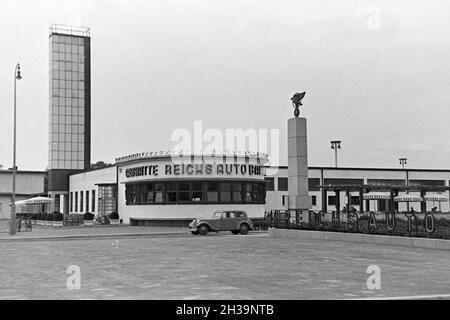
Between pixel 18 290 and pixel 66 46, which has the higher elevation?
pixel 66 46

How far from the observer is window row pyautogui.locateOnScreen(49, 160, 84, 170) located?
73000 millimetres

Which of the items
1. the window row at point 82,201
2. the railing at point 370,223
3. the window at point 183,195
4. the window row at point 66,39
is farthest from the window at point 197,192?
the window row at point 66,39

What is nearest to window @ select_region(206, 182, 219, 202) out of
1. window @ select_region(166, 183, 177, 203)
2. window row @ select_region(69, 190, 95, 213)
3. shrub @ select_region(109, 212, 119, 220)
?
window @ select_region(166, 183, 177, 203)

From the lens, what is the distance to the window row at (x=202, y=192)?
147ft

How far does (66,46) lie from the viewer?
75.6 metres

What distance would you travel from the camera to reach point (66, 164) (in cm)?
7350

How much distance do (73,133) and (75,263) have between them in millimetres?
58398

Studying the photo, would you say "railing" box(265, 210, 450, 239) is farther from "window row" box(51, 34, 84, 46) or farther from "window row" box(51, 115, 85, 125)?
"window row" box(51, 34, 84, 46)

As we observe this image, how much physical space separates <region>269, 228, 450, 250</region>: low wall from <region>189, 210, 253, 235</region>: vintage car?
2523mm

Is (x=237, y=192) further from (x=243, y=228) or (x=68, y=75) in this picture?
(x=68, y=75)

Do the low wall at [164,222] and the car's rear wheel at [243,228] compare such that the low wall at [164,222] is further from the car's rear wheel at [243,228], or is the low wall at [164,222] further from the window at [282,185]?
the window at [282,185]

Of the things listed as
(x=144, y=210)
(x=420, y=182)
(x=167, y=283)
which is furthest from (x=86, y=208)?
(x=167, y=283)
